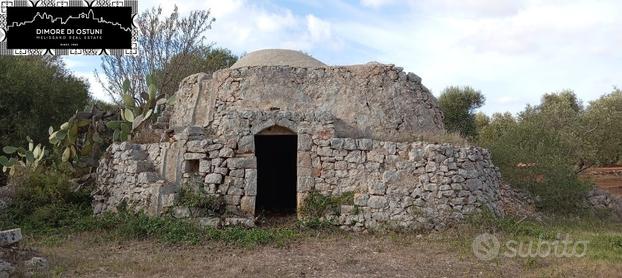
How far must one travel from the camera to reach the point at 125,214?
1005 cm

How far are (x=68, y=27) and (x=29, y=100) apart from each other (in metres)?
5.69

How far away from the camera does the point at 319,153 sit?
34.0 ft

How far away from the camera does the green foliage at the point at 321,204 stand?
999cm

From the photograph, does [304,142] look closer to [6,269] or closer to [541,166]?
[6,269]

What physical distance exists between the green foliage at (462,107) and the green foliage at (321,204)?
11150mm

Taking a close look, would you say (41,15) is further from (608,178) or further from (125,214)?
(608,178)

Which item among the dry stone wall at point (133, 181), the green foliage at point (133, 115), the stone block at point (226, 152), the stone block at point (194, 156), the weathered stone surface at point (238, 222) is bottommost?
the weathered stone surface at point (238, 222)

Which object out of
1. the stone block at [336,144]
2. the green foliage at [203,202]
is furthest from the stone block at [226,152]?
the stone block at [336,144]

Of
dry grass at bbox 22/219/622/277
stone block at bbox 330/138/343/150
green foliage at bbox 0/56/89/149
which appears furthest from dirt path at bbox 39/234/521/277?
green foliage at bbox 0/56/89/149

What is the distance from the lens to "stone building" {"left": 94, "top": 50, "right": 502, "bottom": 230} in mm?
9867

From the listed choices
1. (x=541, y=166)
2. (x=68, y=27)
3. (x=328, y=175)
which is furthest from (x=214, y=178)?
(x=541, y=166)

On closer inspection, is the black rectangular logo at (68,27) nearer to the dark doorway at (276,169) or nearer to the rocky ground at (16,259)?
the dark doorway at (276,169)

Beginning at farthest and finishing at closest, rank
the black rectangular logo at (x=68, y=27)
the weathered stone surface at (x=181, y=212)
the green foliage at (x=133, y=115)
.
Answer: the green foliage at (x=133, y=115) → the black rectangular logo at (x=68, y=27) → the weathered stone surface at (x=181, y=212)

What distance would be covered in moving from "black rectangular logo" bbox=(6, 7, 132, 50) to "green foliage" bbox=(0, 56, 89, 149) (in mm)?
4260
